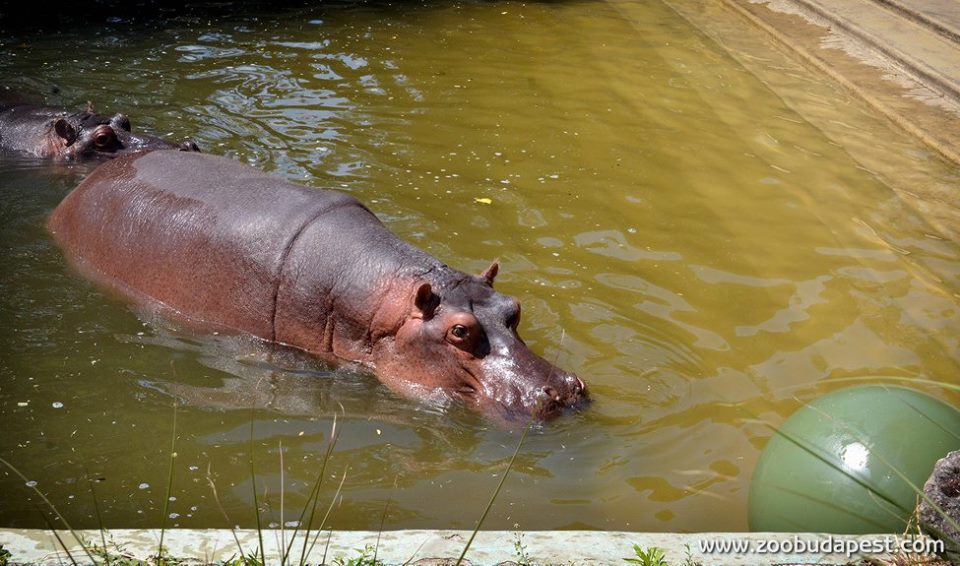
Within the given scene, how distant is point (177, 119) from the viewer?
8422mm

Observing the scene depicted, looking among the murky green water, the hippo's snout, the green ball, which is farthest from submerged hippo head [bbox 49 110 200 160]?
the green ball

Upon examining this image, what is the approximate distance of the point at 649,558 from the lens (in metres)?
3.09

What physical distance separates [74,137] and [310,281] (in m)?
3.26

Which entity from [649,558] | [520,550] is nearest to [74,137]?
[520,550]

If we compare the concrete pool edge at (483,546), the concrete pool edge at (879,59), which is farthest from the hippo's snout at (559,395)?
the concrete pool edge at (879,59)

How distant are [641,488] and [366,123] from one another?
15.5ft

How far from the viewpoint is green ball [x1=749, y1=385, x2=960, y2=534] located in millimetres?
3418

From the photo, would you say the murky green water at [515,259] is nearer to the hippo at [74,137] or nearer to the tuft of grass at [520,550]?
the hippo at [74,137]

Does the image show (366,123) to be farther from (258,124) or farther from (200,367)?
(200,367)

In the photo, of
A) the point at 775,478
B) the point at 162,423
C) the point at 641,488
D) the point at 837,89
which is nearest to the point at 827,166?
the point at 837,89

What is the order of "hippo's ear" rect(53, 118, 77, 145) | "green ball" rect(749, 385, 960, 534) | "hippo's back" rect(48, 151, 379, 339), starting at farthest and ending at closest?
1. "hippo's ear" rect(53, 118, 77, 145)
2. "hippo's back" rect(48, 151, 379, 339)
3. "green ball" rect(749, 385, 960, 534)

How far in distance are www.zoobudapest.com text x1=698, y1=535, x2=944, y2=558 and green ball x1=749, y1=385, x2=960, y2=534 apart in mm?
126

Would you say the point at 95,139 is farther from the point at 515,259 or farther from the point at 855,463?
the point at 855,463

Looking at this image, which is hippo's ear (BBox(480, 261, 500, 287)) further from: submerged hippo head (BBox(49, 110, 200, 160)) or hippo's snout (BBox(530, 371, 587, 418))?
submerged hippo head (BBox(49, 110, 200, 160))
